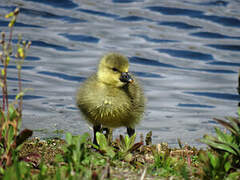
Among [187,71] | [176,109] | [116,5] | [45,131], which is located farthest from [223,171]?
[116,5]

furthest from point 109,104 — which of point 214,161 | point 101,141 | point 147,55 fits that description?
point 147,55

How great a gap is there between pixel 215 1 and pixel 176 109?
25.8 feet

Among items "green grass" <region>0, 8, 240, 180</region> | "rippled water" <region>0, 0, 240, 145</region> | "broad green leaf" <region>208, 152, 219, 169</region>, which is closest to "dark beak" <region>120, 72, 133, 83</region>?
"green grass" <region>0, 8, 240, 180</region>

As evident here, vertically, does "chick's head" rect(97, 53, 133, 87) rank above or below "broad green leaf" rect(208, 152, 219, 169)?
above

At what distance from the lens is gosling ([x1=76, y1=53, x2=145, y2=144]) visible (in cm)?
491

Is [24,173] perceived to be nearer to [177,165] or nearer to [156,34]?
[177,165]

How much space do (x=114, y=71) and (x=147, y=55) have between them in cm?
658

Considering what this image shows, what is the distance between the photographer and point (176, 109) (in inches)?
334

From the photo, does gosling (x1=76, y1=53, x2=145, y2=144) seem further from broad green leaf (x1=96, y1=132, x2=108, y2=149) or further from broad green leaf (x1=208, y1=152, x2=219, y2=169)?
broad green leaf (x1=208, y1=152, x2=219, y2=169)

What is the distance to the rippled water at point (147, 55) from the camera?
772 centimetres

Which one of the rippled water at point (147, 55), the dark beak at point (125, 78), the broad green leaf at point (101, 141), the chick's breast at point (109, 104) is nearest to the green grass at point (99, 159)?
the broad green leaf at point (101, 141)

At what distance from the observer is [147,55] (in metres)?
11.8

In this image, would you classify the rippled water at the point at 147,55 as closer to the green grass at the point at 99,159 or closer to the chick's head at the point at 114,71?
the chick's head at the point at 114,71

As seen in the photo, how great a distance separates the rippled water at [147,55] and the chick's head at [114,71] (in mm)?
1171
